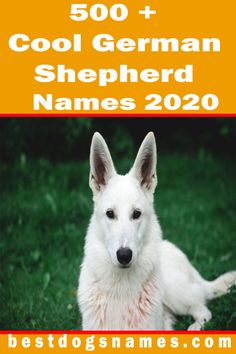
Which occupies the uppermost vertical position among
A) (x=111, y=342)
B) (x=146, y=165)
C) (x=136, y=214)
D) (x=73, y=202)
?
(x=146, y=165)

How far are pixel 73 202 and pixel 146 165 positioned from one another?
424 centimetres

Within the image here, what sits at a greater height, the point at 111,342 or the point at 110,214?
the point at 110,214

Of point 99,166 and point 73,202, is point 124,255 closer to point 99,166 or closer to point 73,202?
point 99,166

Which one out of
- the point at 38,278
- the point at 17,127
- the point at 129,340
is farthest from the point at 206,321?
the point at 17,127

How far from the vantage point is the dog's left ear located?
5.22 meters

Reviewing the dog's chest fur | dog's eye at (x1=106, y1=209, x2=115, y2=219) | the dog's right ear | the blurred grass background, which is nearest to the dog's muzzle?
dog's eye at (x1=106, y1=209, x2=115, y2=219)

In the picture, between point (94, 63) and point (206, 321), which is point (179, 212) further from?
point (94, 63)

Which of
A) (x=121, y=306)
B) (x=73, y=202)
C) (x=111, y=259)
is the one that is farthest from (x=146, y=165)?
(x=73, y=202)

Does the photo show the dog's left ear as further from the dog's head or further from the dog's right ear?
the dog's right ear

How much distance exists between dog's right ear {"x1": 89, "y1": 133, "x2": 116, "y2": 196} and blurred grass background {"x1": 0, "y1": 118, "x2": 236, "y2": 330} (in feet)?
5.93

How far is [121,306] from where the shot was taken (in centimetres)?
535

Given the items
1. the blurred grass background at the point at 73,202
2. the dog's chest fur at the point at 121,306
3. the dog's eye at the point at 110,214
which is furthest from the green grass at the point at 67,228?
the dog's eye at the point at 110,214

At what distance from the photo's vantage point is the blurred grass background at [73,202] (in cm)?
694

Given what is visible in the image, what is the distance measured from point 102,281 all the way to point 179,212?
4.67 m
